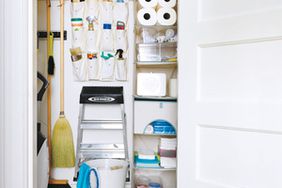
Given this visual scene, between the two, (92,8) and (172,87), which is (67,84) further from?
(172,87)

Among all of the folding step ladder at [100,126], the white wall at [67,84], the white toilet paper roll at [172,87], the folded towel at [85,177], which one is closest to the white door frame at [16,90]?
the folded towel at [85,177]

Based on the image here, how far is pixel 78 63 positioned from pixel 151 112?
29.1 inches

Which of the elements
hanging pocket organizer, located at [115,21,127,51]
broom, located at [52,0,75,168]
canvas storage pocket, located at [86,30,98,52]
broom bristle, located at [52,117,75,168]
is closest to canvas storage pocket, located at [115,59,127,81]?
hanging pocket organizer, located at [115,21,127,51]

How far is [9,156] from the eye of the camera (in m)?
1.19

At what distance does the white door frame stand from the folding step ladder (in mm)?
630

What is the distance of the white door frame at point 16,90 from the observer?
1.17 meters

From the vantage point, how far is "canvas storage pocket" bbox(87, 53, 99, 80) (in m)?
1.89
